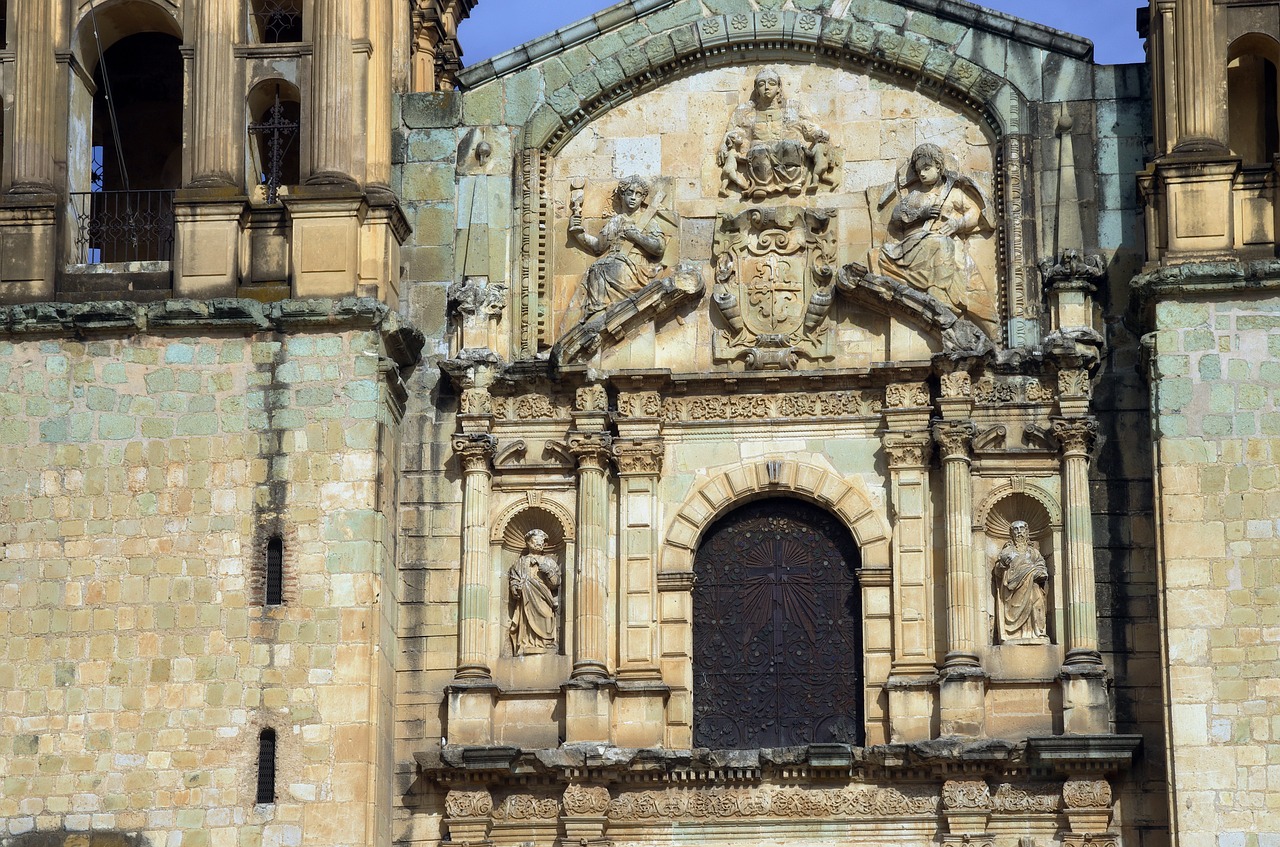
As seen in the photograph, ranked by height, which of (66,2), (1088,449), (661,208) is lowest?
(1088,449)

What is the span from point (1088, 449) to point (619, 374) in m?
3.95

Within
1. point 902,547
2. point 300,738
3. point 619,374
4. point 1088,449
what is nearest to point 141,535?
point 300,738

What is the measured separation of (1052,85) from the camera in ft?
75.8

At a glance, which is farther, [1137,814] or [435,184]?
[435,184]

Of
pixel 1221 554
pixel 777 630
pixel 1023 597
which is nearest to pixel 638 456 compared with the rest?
pixel 777 630

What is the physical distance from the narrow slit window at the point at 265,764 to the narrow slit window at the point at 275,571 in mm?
1092

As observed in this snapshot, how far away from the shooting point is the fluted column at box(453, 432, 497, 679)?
22.0m

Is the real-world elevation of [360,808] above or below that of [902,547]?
below

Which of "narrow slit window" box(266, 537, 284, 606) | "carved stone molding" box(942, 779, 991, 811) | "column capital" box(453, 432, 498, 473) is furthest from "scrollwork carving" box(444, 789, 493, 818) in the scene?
"carved stone molding" box(942, 779, 991, 811)

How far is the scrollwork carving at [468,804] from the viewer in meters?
21.5

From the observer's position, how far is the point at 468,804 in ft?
70.6

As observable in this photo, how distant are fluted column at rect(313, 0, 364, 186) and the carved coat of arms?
10.8 feet

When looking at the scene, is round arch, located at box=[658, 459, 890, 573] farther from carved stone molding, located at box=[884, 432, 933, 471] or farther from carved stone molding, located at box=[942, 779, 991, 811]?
carved stone molding, located at box=[942, 779, 991, 811]

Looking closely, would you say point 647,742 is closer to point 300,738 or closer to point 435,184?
point 300,738
